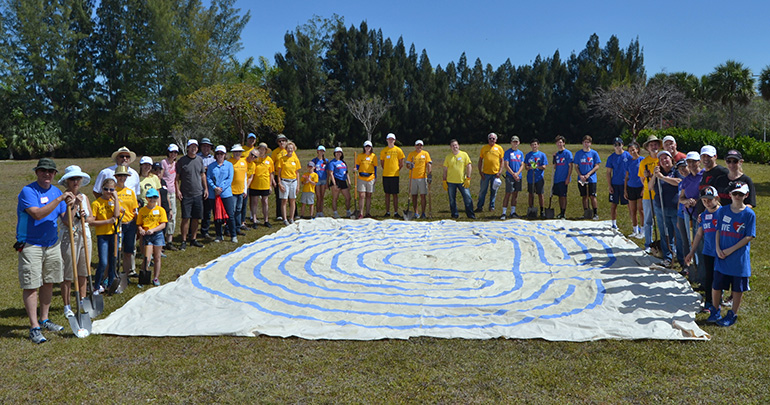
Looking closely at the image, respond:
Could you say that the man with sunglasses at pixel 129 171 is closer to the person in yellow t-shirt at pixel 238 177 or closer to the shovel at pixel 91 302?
the shovel at pixel 91 302

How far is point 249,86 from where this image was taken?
35625mm

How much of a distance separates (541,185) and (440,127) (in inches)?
1452

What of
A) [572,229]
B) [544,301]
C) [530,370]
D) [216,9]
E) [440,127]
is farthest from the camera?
[440,127]

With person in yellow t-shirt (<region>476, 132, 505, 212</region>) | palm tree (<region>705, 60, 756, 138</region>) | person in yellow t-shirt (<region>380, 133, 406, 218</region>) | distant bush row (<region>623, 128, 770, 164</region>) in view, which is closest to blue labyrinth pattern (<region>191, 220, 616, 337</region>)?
person in yellow t-shirt (<region>380, 133, 406, 218</region>)

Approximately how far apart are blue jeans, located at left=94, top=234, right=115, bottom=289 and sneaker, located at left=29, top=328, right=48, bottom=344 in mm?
1469

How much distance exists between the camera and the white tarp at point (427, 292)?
5.50 metres

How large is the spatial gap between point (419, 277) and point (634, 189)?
4.81 m

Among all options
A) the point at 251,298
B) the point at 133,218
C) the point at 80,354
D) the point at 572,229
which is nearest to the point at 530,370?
the point at 251,298

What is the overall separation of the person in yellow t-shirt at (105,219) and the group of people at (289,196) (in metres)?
0.01

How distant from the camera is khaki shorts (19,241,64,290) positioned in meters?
5.21

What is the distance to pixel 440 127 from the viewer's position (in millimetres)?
48812

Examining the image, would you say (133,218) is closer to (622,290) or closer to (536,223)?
(622,290)

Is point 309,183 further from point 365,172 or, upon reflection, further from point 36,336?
point 36,336

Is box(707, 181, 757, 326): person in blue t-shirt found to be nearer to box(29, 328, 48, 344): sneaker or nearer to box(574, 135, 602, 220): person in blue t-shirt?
box(574, 135, 602, 220): person in blue t-shirt
